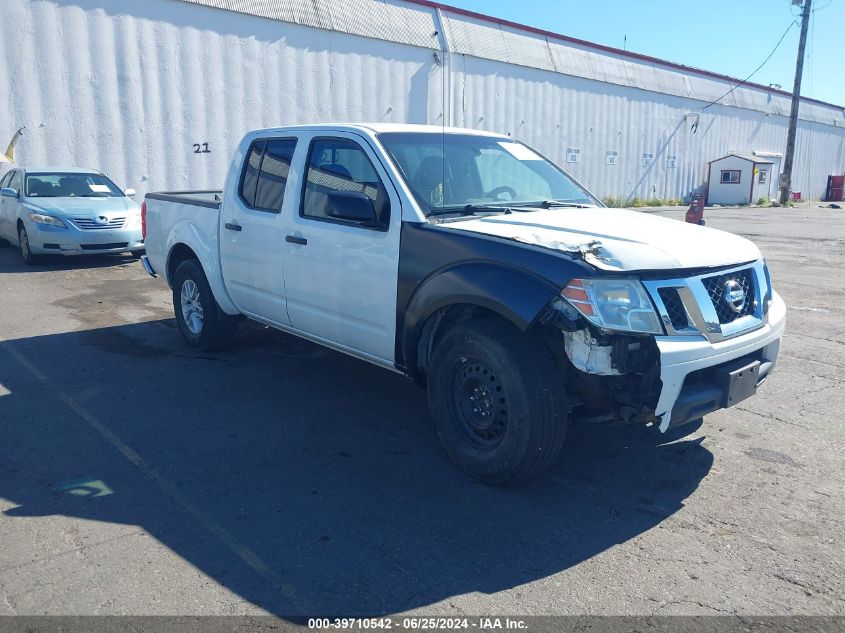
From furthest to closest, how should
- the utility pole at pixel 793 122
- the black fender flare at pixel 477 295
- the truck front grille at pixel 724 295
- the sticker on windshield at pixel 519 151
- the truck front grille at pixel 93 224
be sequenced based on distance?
1. the utility pole at pixel 793 122
2. the truck front grille at pixel 93 224
3. the sticker on windshield at pixel 519 151
4. the truck front grille at pixel 724 295
5. the black fender flare at pixel 477 295

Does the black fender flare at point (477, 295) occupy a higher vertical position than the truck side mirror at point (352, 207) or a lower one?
lower

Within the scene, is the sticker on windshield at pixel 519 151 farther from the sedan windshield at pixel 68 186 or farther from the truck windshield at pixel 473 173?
the sedan windshield at pixel 68 186

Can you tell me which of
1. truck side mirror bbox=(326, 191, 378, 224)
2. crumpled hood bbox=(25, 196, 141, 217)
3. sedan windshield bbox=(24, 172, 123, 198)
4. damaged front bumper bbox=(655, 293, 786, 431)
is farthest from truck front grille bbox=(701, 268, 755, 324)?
sedan windshield bbox=(24, 172, 123, 198)

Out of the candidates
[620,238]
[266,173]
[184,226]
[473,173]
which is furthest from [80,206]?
[620,238]

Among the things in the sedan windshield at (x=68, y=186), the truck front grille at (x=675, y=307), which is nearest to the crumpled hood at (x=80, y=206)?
the sedan windshield at (x=68, y=186)

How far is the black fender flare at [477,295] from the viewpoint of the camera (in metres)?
3.69

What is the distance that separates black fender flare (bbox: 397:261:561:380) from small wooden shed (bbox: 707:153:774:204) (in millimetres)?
36295

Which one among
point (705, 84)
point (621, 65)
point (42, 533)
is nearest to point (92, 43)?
point (42, 533)

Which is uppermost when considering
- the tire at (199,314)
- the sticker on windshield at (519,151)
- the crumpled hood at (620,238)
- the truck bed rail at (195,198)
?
the sticker on windshield at (519,151)

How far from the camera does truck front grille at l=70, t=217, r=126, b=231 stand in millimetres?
11852

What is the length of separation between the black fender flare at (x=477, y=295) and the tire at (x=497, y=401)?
17cm

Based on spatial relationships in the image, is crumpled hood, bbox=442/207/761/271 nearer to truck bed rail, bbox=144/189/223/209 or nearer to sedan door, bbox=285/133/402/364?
sedan door, bbox=285/133/402/364

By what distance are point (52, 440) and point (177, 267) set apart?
268 centimetres

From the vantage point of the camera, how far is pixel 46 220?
11.8 meters
